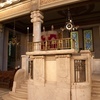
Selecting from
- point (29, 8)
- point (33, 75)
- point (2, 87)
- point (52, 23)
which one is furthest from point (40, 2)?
point (2, 87)

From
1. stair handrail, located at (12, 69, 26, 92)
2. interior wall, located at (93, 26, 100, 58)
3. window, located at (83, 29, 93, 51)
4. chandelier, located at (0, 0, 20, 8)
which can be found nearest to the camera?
stair handrail, located at (12, 69, 26, 92)

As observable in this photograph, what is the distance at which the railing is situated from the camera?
5973 millimetres

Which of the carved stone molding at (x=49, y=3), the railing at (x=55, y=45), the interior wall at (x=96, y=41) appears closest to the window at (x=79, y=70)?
the railing at (x=55, y=45)

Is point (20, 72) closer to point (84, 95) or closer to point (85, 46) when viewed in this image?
point (84, 95)

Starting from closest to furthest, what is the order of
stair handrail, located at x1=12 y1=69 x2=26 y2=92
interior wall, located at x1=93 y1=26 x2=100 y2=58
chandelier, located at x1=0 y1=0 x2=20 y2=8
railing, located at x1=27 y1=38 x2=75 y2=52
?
railing, located at x1=27 y1=38 x2=75 y2=52 < stair handrail, located at x1=12 y1=69 x2=26 y2=92 < chandelier, located at x1=0 y1=0 x2=20 y2=8 < interior wall, located at x1=93 y1=26 x2=100 y2=58

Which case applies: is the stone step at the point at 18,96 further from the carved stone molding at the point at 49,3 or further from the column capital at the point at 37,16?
the carved stone molding at the point at 49,3

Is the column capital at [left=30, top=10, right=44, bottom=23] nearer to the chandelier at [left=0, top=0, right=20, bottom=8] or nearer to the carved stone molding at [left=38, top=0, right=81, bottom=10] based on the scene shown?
the carved stone molding at [left=38, top=0, right=81, bottom=10]

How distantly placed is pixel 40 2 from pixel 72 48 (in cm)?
567

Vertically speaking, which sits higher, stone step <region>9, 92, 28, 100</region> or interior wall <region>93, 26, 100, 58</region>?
interior wall <region>93, 26, 100, 58</region>

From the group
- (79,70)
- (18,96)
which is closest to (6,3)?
(18,96)

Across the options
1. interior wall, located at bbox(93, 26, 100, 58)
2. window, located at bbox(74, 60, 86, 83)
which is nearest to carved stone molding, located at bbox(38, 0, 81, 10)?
window, located at bbox(74, 60, 86, 83)

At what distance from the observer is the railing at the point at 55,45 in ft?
19.6

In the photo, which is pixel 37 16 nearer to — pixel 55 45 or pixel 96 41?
pixel 55 45

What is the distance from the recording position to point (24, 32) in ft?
55.6
